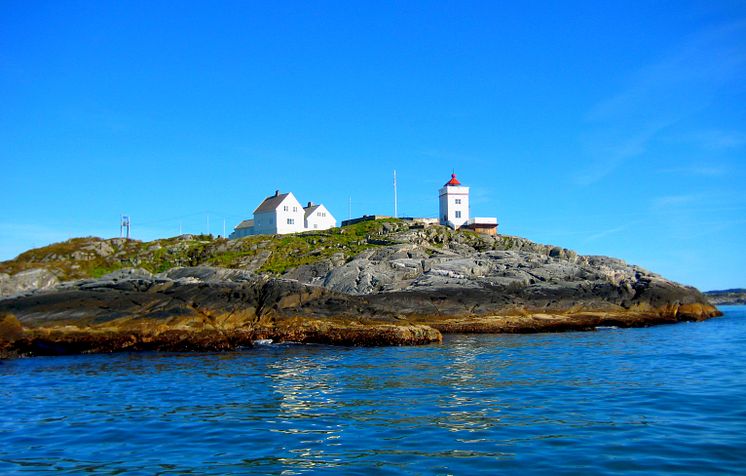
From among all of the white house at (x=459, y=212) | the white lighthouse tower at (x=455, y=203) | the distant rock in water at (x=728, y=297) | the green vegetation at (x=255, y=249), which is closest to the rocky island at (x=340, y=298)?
the green vegetation at (x=255, y=249)

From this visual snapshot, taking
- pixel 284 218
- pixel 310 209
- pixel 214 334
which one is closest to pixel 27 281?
pixel 214 334

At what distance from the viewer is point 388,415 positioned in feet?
51.7

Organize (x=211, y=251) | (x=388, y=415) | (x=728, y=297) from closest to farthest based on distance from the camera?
(x=388, y=415)
(x=211, y=251)
(x=728, y=297)

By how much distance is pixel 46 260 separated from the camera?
3019 inches

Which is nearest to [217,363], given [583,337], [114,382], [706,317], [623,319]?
[114,382]

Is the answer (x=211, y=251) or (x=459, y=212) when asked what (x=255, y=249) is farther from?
(x=459, y=212)

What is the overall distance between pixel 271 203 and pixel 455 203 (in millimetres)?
28243

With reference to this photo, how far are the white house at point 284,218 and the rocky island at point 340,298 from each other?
43.9 feet

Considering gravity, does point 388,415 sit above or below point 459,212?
below

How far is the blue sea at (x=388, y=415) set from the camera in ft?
38.2

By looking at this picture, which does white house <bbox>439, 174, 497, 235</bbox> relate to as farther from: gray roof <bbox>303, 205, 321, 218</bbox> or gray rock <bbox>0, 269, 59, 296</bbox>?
gray rock <bbox>0, 269, 59, 296</bbox>

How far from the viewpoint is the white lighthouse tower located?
87812mm

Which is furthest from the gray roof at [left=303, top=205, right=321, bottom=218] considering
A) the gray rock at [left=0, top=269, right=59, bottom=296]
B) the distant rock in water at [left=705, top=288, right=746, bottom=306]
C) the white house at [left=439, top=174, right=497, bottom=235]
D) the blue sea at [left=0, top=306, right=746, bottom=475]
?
the distant rock in water at [left=705, top=288, right=746, bottom=306]

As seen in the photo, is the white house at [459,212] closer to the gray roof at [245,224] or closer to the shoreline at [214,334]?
the gray roof at [245,224]
